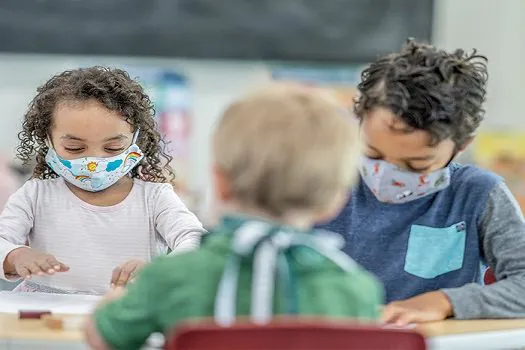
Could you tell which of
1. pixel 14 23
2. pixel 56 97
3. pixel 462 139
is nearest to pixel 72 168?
pixel 56 97

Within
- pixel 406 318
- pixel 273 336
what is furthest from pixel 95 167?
pixel 273 336

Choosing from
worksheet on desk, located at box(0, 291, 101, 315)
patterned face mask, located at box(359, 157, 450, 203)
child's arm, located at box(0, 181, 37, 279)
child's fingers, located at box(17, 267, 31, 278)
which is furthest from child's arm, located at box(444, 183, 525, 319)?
child's arm, located at box(0, 181, 37, 279)

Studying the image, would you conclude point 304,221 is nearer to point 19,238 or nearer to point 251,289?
point 251,289

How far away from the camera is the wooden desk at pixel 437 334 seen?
147 cm

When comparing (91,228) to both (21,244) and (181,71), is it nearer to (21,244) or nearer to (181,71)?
(21,244)

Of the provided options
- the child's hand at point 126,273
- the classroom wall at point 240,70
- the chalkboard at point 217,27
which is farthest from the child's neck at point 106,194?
the chalkboard at point 217,27

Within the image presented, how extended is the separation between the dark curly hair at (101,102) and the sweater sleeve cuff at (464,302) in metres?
0.69

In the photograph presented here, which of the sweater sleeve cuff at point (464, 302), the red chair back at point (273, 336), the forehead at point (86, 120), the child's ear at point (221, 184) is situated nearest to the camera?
the red chair back at point (273, 336)

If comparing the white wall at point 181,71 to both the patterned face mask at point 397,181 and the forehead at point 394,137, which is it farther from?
the forehead at point 394,137

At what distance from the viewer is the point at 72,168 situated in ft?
6.49

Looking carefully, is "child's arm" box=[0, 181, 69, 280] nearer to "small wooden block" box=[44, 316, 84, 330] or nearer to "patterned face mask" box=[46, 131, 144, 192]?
"patterned face mask" box=[46, 131, 144, 192]

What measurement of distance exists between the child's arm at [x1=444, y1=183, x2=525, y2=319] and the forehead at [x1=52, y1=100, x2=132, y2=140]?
699 mm

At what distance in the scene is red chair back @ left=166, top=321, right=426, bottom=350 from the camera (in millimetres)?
1116

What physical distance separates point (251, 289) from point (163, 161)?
116 cm
